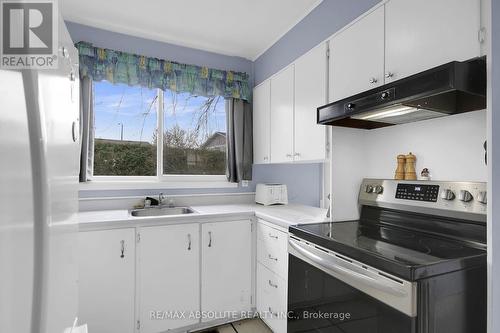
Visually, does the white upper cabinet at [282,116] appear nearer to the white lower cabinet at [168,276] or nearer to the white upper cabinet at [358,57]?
the white upper cabinet at [358,57]

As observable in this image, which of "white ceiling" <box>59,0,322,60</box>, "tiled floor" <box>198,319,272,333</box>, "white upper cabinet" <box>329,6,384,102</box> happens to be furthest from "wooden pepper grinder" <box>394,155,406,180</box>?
"tiled floor" <box>198,319,272,333</box>

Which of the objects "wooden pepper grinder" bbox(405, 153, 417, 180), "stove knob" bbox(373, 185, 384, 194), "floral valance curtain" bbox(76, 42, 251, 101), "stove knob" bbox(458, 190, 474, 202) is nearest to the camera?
"stove knob" bbox(458, 190, 474, 202)

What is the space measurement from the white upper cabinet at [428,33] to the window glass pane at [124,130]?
2.28 meters

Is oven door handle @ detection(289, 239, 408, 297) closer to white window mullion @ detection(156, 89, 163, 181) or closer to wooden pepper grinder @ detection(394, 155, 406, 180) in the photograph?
wooden pepper grinder @ detection(394, 155, 406, 180)

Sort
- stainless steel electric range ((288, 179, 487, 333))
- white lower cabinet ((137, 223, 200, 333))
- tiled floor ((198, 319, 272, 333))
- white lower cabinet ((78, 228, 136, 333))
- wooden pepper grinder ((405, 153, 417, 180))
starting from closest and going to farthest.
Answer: stainless steel electric range ((288, 179, 487, 333)) < wooden pepper grinder ((405, 153, 417, 180)) < white lower cabinet ((78, 228, 136, 333)) < white lower cabinet ((137, 223, 200, 333)) < tiled floor ((198, 319, 272, 333))

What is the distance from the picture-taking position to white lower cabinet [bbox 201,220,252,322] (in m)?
2.26

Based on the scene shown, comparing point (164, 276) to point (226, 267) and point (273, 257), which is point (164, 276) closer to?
point (226, 267)

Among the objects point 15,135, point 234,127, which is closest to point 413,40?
point 15,135

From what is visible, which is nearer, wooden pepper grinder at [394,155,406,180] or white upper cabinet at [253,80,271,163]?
wooden pepper grinder at [394,155,406,180]

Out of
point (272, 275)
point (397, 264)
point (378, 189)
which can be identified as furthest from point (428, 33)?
point (272, 275)

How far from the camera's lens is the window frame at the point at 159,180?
8.41ft

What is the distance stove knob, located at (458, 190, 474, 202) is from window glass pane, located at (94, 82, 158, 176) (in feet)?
8.25

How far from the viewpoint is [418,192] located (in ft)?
4.83

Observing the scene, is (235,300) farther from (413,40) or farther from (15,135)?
(15,135)
